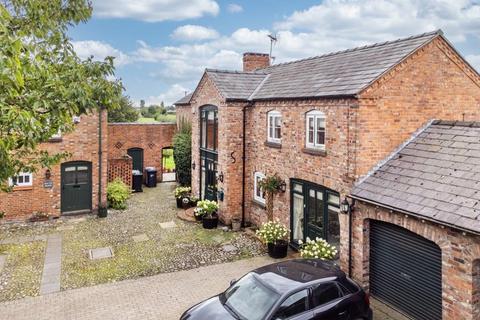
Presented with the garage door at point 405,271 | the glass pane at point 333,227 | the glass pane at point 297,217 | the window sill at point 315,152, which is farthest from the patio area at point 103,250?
the garage door at point 405,271

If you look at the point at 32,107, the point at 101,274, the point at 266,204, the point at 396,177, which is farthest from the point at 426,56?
the point at 101,274

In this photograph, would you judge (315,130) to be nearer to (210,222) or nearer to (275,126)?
(275,126)

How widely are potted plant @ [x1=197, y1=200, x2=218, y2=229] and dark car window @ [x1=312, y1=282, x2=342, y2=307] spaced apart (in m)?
8.72

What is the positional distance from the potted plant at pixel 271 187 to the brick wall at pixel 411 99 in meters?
3.96

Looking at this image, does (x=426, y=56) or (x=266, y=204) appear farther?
(x=266, y=204)

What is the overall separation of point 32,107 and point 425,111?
32.9ft

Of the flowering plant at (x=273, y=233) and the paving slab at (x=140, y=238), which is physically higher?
the flowering plant at (x=273, y=233)

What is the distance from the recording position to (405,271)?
367 inches

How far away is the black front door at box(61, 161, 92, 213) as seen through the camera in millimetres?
17750

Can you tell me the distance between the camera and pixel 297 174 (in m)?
13.0

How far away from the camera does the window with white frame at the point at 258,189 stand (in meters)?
15.4

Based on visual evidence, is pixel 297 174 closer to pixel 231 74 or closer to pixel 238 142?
pixel 238 142

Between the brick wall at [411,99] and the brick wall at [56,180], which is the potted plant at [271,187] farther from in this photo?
the brick wall at [56,180]

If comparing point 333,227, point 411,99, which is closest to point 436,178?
point 411,99
